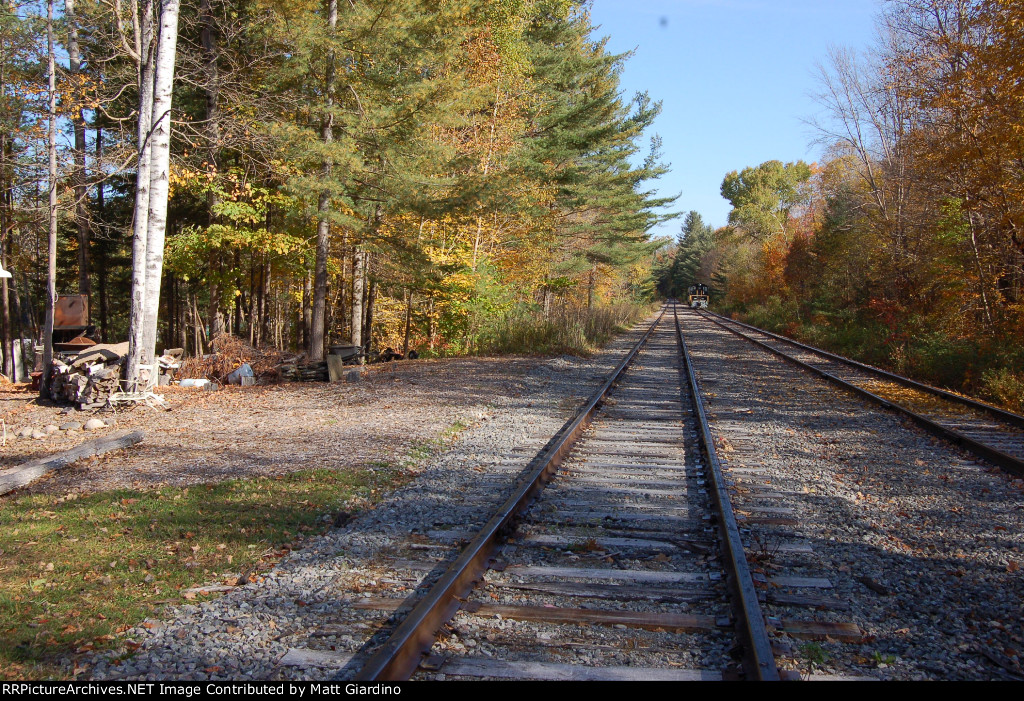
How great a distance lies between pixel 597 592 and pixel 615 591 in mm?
111

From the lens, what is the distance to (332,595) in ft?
13.6

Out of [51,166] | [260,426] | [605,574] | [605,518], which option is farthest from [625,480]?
[51,166]

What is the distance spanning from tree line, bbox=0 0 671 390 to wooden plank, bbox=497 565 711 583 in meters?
9.09

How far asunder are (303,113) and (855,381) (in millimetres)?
13963

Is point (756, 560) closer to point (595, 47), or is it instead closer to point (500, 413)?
point (500, 413)

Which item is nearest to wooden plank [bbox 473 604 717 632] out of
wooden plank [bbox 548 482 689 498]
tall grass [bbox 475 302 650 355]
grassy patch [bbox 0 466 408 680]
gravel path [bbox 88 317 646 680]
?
gravel path [bbox 88 317 646 680]

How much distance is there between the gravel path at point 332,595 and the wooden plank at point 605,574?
0.56 metres

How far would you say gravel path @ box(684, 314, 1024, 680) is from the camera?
355 cm

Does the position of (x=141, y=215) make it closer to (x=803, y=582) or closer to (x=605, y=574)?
(x=605, y=574)

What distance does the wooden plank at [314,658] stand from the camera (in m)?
3.30

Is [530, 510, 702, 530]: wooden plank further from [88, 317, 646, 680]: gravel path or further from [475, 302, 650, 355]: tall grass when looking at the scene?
[475, 302, 650, 355]: tall grass

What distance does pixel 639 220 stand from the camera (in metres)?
37.4

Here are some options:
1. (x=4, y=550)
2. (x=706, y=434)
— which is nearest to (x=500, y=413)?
(x=706, y=434)

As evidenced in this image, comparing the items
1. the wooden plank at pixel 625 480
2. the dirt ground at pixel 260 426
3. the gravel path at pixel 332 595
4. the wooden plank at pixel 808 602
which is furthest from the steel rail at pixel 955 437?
the dirt ground at pixel 260 426
